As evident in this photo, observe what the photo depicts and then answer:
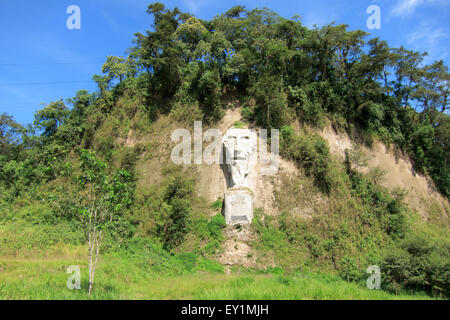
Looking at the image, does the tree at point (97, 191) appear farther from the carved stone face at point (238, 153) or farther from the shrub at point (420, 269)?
the shrub at point (420, 269)

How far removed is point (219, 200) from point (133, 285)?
6005 millimetres

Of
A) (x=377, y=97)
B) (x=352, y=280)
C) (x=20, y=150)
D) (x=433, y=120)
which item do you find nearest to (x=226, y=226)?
(x=352, y=280)

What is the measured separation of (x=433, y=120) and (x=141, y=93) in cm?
2151

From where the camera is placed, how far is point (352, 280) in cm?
1124

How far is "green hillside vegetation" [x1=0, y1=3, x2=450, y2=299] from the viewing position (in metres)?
9.16

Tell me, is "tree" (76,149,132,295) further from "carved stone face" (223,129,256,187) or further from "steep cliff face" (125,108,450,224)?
"steep cliff face" (125,108,450,224)

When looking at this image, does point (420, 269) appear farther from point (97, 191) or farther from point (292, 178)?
point (97, 191)

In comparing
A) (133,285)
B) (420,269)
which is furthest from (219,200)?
(420,269)

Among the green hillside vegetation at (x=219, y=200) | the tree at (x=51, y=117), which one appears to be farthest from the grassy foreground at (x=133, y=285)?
the tree at (x=51, y=117)

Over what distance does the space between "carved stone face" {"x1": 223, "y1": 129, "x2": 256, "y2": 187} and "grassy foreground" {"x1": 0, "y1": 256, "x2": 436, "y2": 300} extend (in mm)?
4448

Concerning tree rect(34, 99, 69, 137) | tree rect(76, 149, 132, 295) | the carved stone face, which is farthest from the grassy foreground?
tree rect(34, 99, 69, 137)

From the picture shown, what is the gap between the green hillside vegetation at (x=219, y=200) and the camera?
9156 millimetres

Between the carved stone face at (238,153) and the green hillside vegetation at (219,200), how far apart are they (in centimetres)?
186

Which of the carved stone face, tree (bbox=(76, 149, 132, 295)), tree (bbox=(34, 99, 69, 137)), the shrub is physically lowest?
the shrub
